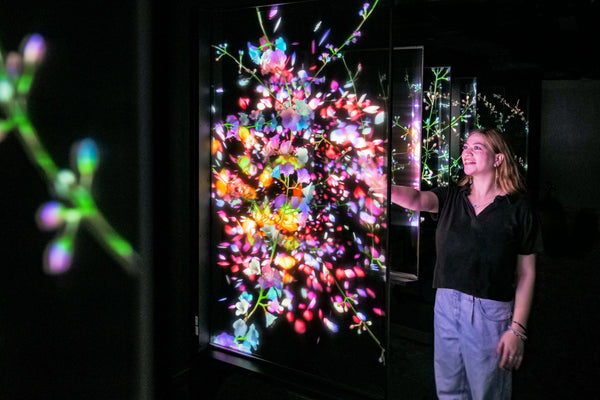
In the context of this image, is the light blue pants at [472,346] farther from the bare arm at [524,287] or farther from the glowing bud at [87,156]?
the glowing bud at [87,156]

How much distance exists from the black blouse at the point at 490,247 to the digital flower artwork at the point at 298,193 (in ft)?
0.80

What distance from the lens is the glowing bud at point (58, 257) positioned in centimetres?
185

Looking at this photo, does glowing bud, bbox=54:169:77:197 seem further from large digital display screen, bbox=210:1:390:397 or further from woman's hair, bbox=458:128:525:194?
woman's hair, bbox=458:128:525:194

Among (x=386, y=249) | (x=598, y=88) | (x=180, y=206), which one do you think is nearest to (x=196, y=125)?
(x=180, y=206)

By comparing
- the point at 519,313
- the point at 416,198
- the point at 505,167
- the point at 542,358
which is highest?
the point at 505,167

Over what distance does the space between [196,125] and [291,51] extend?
1.66ft

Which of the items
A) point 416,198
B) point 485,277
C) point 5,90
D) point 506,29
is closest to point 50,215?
point 5,90

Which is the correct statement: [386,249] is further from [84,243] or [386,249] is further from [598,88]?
[598,88]

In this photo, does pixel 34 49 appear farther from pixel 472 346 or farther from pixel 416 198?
pixel 472 346

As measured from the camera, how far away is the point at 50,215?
6.07 feet

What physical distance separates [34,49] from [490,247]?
165 centimetres

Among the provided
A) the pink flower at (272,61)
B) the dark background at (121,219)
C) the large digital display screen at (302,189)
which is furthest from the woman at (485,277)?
the pink flower at (272,61)

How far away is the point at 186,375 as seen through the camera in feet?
8.23

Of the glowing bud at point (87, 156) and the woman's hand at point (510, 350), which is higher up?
the glowing bud at point (87, 156)
